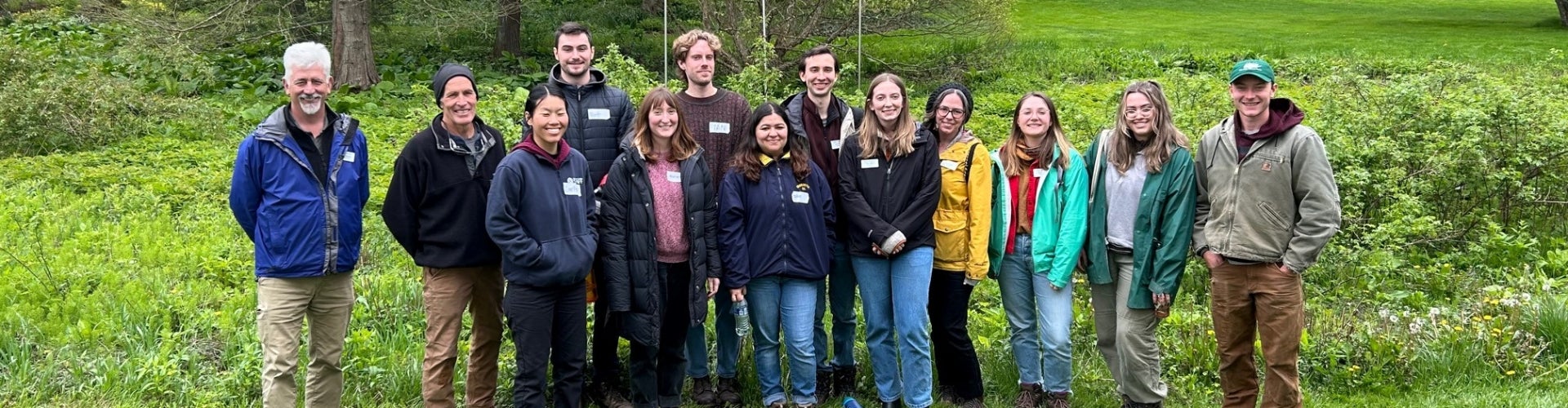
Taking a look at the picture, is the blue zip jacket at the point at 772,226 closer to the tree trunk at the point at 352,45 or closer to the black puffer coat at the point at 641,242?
the black puffer coat at the point at 641,242

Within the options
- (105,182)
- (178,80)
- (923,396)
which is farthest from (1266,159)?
(178,80)

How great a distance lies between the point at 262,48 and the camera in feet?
69.7

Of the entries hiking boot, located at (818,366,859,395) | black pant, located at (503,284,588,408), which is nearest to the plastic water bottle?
hiking boot, located at (818,366,859,395)

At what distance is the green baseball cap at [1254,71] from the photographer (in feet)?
14.9

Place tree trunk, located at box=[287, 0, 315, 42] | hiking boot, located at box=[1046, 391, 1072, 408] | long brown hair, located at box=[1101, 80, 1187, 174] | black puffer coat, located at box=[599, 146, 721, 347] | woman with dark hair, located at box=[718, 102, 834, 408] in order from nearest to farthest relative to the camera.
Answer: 1. long brown hair, located at box=[1101, 80, 1187, 174]
2. black puffer coat, located at box=[599, 146, 721, 347]
3. woman with dark hair, located at box=[718, 102, 834, 408]
4. hiking boot, located at box=[1046, 391, 1072, 408]
5. tree trunk, located at box=[287, 0, 315, 42]

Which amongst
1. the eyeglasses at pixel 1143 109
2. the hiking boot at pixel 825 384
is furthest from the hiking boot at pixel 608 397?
the eyeglasses at pixel 1143 109

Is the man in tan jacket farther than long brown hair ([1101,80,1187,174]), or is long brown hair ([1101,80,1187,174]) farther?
long brown hair ([1101,80,1187,174])

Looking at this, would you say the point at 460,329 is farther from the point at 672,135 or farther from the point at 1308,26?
the point at 1308,26

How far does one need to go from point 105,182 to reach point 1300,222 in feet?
35.9

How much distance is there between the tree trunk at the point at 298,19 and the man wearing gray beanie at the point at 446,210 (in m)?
14.2

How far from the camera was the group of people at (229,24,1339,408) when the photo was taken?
4602mm

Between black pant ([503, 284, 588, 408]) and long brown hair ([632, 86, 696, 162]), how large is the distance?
0.70 meters

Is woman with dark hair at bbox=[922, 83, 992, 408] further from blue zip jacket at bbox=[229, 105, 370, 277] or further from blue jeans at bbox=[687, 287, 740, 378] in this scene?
blue zip jacket at bbox=[229, 105, 370, 277]

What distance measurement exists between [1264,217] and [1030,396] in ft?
4.73
